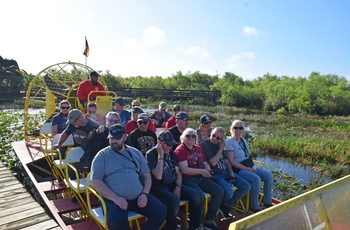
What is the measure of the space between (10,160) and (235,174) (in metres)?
6.82

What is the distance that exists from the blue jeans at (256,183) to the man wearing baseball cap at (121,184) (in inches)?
65.2

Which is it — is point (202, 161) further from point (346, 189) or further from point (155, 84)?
point (155, 84)

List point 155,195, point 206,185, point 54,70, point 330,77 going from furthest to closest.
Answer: point 330,77, point 54,70, point 206,185, point 155,195

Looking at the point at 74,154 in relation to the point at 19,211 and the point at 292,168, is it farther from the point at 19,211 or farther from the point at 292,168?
the point at 292,168

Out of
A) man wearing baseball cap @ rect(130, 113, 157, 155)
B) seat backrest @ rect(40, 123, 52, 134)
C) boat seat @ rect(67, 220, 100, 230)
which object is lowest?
boat seat @ rect(67, 220, 100, 230)

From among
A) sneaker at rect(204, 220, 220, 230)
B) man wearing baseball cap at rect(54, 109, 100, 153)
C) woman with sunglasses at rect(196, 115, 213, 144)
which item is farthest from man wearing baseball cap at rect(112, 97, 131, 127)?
sneaker at rect(204, 220, 220, 230)

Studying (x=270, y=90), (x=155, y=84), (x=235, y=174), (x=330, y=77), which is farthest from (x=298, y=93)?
(x=235, y=174)

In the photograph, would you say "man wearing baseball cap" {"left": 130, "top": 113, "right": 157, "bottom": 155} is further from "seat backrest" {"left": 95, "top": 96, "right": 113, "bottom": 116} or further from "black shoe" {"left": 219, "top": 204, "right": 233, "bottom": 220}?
"seat backrest" {"left": 95, "top": 96, "right": 113, "bottom": 116}

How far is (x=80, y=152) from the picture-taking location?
171 inches

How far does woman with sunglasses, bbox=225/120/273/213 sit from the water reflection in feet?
12.9

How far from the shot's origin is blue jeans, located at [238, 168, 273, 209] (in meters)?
4.18

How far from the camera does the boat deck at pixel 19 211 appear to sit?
3.79 m

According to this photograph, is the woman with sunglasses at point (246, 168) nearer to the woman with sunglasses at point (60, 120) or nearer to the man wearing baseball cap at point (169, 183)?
the man wearing baseball cap at point (169, 183)

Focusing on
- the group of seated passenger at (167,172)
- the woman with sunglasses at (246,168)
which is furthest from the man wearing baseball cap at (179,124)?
the woman with sunglasses at (246,168)
